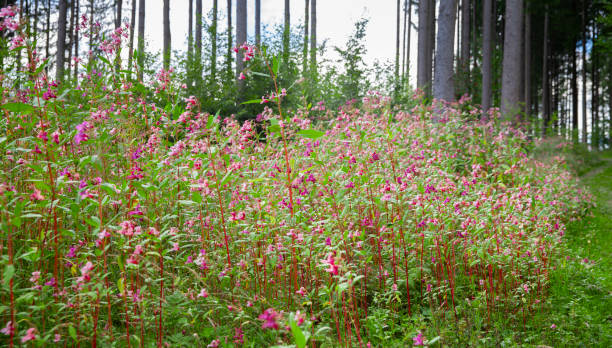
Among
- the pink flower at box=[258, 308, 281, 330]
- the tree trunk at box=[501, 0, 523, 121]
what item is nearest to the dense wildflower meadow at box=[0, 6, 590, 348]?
the pink flower at box=[258, 308, 281, 330]

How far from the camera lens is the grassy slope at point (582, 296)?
2.50 meters

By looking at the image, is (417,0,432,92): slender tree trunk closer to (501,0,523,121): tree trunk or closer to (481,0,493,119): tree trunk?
(481,0,493,119): tree trunk

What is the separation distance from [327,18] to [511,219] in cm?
2342

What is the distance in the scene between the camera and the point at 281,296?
247 cm

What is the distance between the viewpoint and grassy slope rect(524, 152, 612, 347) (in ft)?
8.19

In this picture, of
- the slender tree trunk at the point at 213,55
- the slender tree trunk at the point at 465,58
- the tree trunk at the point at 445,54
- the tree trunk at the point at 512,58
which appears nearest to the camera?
the tree trunk at the point at 445,54

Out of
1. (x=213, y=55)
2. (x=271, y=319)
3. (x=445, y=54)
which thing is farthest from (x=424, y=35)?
(x=271, y=319)

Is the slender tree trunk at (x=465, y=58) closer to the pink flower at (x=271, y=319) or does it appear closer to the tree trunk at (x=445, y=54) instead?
the tree trunk at (x=445, y=54)

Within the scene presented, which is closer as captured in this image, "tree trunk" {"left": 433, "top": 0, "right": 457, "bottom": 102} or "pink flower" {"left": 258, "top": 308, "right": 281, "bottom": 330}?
"pink flower" {"left": 258, "top": 308, "right": 281, "bottom": 330}

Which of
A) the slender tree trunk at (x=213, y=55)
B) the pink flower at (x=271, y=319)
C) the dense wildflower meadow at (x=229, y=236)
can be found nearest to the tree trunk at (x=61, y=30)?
the slender tree trunk at (x=213, y=55)

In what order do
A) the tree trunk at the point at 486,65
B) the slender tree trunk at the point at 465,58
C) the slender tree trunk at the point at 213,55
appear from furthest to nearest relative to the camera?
the slender tree trunk at the point at 465,58
the tree trunk at the point at 486,65
the slender tree trunk at the point at 213,55

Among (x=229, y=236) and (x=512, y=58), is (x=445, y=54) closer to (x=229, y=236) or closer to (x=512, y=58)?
(x=512, y=58)

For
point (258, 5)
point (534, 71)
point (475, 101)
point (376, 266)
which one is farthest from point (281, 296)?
point (534, 71)

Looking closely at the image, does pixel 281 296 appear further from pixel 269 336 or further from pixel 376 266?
pixel 376 266
